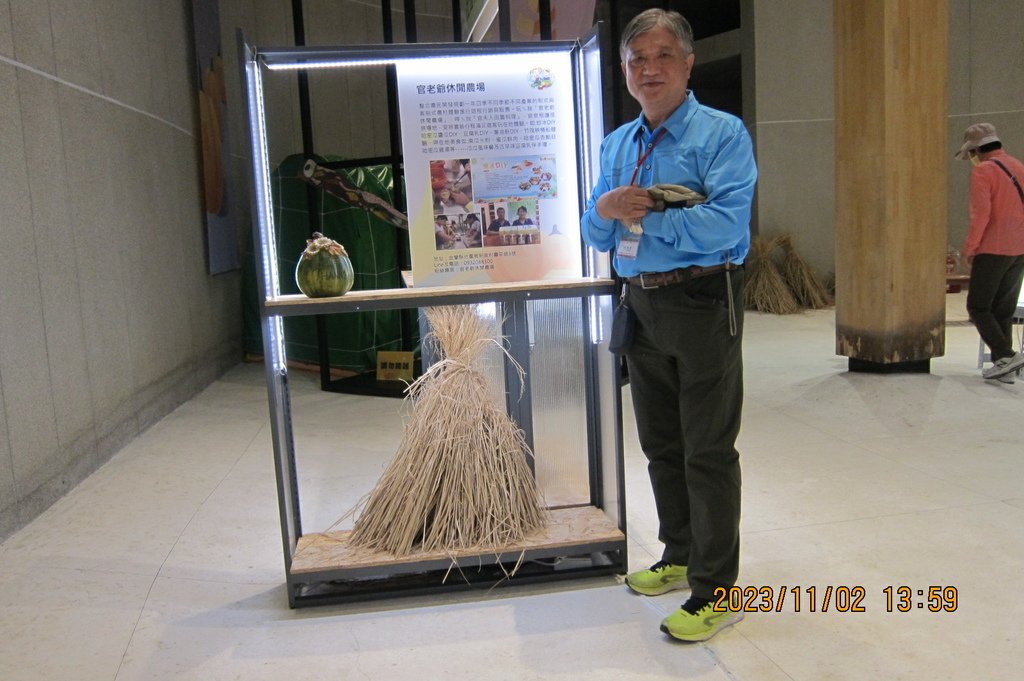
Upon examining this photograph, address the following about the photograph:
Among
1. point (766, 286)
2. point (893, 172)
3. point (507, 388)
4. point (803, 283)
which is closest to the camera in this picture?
point (507, 388)

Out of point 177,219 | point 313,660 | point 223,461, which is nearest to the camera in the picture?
point 313,660

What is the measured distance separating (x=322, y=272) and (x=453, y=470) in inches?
26.0

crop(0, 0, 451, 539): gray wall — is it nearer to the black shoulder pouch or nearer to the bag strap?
the black shoulder pouch

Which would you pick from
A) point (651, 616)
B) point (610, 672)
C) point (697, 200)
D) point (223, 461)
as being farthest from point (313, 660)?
point (223, 461)

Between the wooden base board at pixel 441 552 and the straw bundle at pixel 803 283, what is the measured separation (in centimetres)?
661

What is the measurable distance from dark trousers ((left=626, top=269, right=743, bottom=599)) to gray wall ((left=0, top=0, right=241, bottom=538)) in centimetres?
226

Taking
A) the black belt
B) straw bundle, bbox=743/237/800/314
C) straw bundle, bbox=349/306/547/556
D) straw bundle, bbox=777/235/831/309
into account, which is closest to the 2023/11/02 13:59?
straw bundle, bbox=349/306/547/556

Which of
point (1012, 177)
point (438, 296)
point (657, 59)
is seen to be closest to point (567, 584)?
point (438, 296)

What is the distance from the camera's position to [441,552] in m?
2.43

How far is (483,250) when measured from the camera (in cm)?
239

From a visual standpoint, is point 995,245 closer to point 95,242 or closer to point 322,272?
point 322,272

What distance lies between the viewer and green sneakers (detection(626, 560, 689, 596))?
2344 mm

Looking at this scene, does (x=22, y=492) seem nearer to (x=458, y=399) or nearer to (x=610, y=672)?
(x=458, y=399)

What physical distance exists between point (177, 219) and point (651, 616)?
13.9 feet
